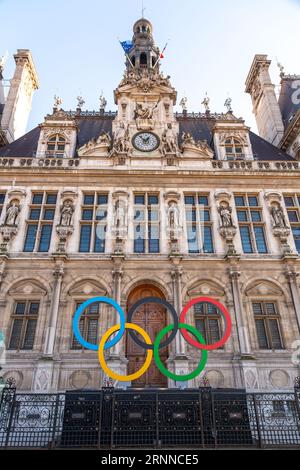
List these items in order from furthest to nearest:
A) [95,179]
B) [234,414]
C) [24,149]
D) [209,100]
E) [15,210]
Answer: [209,100], [24,149], [95,179], [15,210], [234,414]

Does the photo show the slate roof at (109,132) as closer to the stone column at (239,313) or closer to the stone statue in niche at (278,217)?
the stone statue in niche at (278,217)

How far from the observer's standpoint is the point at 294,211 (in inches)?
741


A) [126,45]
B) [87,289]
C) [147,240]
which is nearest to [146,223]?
[147,240]

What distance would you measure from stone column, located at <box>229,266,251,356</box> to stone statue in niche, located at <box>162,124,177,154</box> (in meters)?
8.00

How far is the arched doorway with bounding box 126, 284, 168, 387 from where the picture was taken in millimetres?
14781

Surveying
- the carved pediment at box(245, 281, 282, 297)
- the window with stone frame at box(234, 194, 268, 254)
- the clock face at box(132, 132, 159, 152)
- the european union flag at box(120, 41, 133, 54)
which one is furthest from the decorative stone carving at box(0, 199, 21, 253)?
the european union flag at box(120, 41, 133, 54)

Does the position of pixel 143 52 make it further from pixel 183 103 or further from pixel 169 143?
pixel 169 143

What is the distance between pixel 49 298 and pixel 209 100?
72.2 ft

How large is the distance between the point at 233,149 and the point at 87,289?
12.4 metres

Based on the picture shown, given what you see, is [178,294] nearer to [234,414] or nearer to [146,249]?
[146,249]

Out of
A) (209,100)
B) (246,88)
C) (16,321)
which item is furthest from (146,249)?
(246,88)

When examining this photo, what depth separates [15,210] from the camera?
17.8m

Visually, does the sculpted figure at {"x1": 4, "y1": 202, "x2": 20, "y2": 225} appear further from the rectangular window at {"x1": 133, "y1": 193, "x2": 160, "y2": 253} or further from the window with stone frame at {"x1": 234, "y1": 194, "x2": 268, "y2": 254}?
the window with stone frame at {"x1": 234, "y1": 194, "x2": 268, "y2": 254}

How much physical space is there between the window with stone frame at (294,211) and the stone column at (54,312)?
12.0 meters
